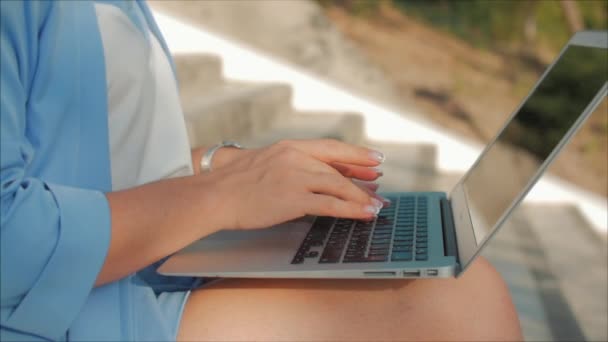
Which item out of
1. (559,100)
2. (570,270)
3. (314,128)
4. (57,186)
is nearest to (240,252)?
(57,186)

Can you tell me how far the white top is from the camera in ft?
3.00

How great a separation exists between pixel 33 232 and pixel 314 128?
7.33 feet

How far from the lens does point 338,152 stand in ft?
2.97

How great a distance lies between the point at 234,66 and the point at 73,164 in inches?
94.9

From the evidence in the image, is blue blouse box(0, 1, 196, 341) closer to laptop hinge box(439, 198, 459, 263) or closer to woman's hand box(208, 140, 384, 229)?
woman's hand box(208, 140, 384, 229)

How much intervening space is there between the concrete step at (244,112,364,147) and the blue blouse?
1.78 meters

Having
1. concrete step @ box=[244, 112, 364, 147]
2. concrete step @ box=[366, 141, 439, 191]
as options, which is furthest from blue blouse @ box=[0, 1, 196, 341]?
concrete step @ box=[366, 141, 439, 191]

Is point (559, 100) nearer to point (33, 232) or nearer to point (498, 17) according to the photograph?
point (33, 232)

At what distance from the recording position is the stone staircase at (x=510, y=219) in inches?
74.9

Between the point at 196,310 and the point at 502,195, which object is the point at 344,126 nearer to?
the point at 502,195

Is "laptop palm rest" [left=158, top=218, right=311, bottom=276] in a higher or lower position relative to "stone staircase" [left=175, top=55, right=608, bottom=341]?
higher

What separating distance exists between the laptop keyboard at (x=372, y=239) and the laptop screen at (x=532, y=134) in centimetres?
8

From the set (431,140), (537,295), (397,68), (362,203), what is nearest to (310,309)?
(362,203)

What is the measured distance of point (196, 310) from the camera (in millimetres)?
839
